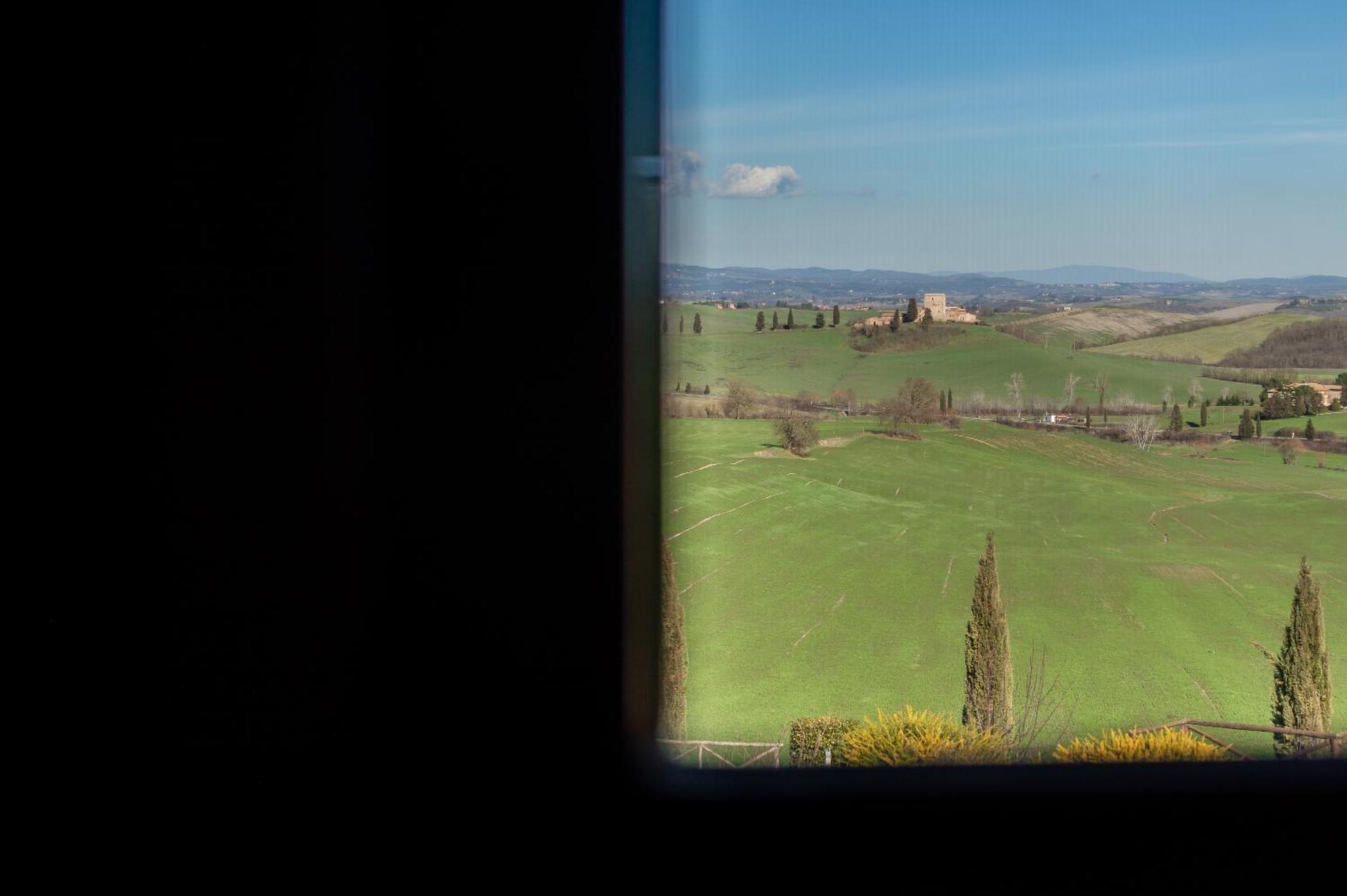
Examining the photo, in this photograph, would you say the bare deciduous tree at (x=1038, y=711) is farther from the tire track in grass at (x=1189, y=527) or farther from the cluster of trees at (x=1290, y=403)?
the cluster of trees at (x=1290, y=403)

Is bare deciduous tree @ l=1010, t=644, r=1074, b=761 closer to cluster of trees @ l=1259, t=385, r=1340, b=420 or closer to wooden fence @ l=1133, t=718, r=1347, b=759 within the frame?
wooden fence @ l=1133, t=718, r=1347, b=759

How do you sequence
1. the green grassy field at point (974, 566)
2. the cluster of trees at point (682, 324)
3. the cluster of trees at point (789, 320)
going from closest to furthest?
1. the cluster of trees at point (682, 324)
2. the green grassy field at point (974, 566)
3. the cluster of trees at point (789, 320)

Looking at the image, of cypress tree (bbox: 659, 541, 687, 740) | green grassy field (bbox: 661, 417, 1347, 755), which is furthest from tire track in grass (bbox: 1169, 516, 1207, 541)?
cypress tree (bbox: 659, 541, 687, 740)

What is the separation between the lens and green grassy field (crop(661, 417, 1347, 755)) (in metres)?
2.28

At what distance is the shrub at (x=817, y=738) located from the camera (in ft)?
7.30

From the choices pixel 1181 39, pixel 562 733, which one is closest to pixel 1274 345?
pixel 1181 39

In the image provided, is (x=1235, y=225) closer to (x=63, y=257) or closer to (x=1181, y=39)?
(x=1181, y=39)

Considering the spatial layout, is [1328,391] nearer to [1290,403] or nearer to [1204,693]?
[1290,403]

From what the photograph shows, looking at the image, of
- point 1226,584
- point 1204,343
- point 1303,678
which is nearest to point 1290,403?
point 1204,343

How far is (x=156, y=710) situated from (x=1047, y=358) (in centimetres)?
212

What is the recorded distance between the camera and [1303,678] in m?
2.25

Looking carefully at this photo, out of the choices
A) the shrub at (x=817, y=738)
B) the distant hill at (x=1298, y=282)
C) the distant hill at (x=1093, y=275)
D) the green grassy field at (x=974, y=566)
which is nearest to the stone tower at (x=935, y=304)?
the distant hill at (x=1093, y=275)

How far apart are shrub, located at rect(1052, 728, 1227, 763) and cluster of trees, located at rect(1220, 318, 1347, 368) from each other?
94cm

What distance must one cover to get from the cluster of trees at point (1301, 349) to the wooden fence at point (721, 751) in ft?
4.93
